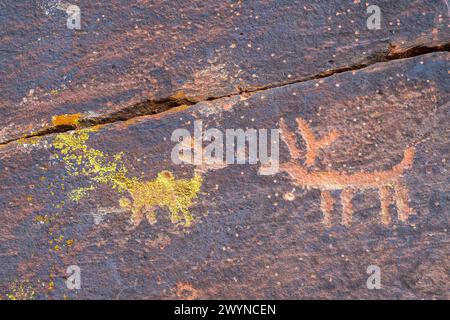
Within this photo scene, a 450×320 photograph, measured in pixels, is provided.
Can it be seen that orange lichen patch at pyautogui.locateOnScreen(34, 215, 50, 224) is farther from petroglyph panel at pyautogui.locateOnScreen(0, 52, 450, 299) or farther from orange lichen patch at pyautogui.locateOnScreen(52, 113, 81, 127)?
orange lichen patch at pyautogui.locateOnScreen(52, 113, 81, 127)

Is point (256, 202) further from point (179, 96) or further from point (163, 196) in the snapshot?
point (179, 96)

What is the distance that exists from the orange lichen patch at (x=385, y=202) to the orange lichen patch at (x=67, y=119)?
93cm

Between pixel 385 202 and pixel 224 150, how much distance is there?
1.62 feet

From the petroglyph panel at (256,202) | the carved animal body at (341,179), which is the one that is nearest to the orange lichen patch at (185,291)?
the petroglyph panel at (256,202)

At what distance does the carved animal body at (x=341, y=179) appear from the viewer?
52.0 inches

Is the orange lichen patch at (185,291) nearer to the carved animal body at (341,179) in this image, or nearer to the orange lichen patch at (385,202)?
the carved animal body at (341,179)

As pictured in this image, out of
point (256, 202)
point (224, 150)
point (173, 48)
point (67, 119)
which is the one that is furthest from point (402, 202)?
point (67, 119)

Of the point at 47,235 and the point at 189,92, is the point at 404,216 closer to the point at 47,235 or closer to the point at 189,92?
the point at 189,92

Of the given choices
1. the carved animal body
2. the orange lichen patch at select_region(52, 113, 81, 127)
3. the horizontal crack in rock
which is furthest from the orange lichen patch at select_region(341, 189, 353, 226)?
the orange lichen patch at select_region(52, 113, 81, 127)

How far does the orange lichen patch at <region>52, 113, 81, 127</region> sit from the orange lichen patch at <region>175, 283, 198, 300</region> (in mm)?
591

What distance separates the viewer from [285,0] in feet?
4.40

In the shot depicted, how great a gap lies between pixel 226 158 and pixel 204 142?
81mm

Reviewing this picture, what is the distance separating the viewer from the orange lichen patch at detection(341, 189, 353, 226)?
1.33 metres

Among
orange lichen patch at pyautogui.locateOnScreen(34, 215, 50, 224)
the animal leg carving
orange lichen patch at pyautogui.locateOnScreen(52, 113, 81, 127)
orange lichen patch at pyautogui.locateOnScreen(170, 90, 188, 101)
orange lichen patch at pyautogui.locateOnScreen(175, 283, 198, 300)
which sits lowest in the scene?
orange lichen patch at pyautogui.locateOnScreen(175, 283, 198, 300)
